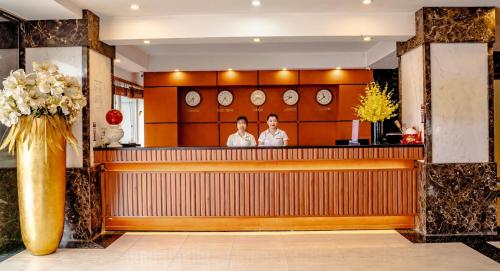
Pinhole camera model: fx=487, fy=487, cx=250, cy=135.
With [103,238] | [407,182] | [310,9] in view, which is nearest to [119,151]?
[103,238]

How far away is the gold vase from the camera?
584 centimetres

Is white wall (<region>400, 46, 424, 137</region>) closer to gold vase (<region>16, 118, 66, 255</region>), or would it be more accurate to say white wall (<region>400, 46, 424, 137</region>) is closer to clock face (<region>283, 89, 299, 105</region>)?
clock face (<region>283, 89, 299, 105</region>)

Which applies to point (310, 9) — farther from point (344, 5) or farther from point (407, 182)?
point (407, 182)

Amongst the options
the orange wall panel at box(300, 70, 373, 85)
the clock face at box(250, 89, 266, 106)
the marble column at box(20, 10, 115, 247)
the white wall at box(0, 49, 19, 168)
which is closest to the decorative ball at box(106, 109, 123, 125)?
the marble column at box(20, 10, 115, 247)

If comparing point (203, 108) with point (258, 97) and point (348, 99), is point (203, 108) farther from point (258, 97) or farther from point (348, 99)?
point (348, 99)

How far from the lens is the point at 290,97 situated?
11.5 metres

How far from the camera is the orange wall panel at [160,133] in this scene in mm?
11304

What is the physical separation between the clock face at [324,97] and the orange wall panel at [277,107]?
569 millimetres

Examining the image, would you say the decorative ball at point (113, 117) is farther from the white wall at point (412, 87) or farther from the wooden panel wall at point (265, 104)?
the white wall at point (412, 87)

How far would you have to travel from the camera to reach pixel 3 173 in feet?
20.7

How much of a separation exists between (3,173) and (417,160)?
18.5 ft

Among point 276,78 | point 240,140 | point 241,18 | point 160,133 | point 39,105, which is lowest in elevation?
point 240,140

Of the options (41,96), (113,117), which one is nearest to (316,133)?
(113,117)

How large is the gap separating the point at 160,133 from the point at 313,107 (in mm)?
3646
